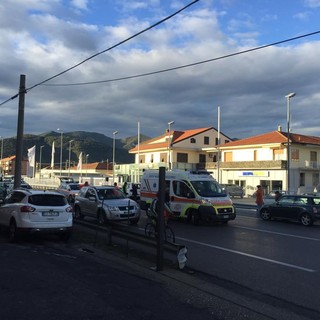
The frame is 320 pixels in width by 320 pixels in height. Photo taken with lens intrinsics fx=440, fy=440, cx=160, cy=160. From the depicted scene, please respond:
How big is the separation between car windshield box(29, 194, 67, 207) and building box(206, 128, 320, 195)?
150 feet

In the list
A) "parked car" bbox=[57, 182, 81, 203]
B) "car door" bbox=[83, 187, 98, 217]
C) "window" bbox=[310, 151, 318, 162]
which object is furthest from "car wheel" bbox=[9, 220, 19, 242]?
"window" bbox=[310, 151, 318, 162]

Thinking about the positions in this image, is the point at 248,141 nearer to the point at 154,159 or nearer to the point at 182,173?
the point at 154,159

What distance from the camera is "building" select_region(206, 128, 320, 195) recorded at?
57.2m

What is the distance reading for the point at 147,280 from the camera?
8078 millimetres

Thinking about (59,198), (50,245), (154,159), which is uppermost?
(154,159)

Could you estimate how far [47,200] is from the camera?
13.2 meters

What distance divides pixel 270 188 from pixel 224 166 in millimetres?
9691

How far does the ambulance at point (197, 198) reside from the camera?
18219mm

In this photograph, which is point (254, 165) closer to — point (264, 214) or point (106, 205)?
point (264, 214)

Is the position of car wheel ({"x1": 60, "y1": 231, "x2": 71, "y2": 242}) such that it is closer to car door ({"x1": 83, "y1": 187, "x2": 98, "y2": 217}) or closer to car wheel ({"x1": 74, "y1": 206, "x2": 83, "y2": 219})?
car door ({"x1": 83, "y1": 187, "x2": 98, "y2": 217})

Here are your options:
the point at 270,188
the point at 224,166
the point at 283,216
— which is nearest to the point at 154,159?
the point at 224,166

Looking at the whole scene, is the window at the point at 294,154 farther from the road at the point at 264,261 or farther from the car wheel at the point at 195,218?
the road at the point at 264,261

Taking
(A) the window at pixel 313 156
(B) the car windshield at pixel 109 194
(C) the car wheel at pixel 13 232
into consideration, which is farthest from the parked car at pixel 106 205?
(A) the window at pixel 313 156

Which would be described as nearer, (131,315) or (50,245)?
(131,315)
